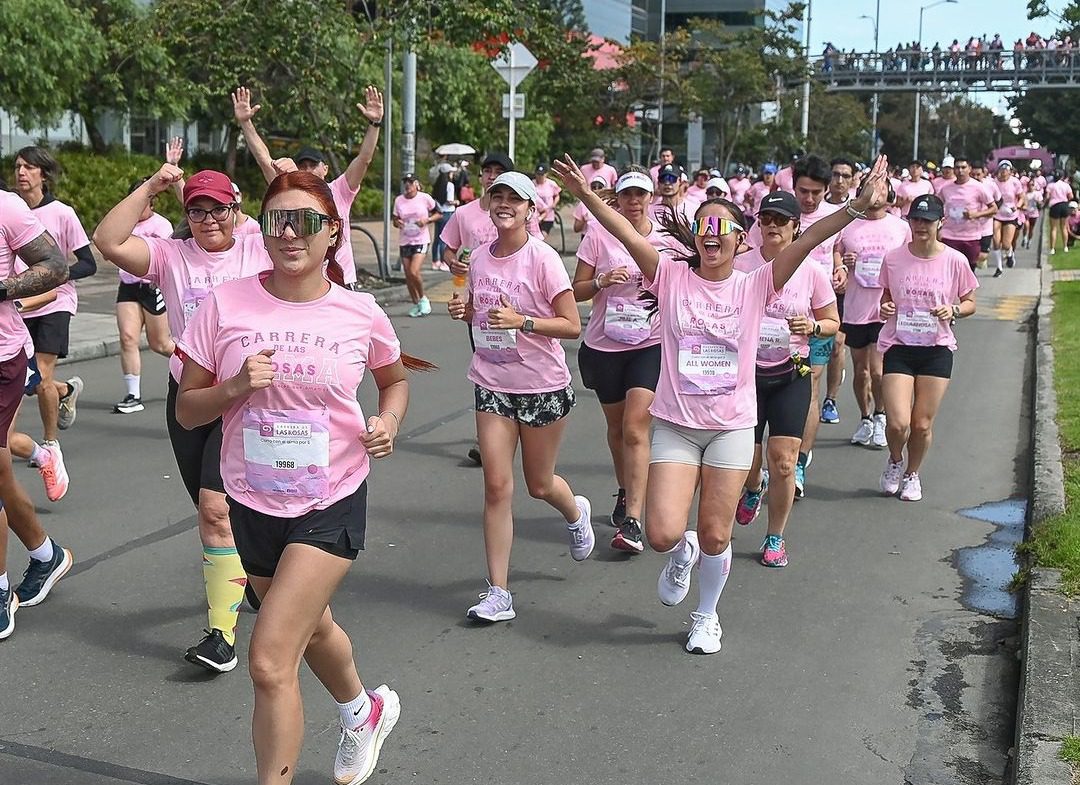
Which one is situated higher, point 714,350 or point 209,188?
point 209,188

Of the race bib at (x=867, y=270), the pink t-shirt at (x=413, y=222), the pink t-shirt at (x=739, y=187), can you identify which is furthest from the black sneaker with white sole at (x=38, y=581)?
the pink t-shirt at (x=739, y=187)

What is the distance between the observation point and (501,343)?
6.01m

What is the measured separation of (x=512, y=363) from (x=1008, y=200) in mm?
22218

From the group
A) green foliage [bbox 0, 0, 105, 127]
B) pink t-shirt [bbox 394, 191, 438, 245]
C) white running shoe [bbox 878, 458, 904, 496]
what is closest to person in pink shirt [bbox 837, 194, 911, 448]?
white running shoe [bbox 878, 458, 904, 496]

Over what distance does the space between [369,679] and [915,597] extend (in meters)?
2.69

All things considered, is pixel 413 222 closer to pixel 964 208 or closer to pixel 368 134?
pixel 964 208

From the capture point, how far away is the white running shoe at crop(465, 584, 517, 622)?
227 inches

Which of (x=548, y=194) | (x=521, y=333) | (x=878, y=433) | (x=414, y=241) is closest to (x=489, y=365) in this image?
(x=521, y=333)

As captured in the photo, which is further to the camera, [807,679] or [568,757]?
[807,679]

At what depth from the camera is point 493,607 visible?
19.0 ft

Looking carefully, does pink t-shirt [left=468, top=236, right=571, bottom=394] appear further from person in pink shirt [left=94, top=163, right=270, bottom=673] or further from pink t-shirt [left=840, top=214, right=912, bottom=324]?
pink t-shirt [left=840, top=214, right=912, bottom=324]

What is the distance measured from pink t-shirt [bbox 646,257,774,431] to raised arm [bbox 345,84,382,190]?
2.46 metres

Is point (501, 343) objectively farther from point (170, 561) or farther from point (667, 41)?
point (667, 41)

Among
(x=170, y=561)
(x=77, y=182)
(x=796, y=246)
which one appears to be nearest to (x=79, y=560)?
(x=170, y=561)
